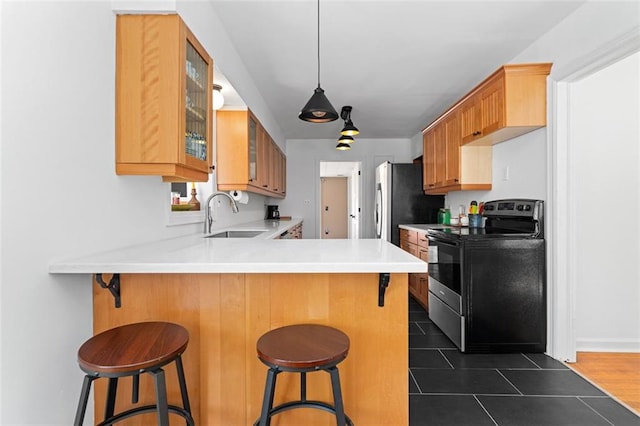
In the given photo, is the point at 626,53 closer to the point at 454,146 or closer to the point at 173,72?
the point at 454,146

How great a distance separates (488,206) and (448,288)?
103 centimetres

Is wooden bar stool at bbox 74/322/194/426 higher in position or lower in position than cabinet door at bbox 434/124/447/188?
lower

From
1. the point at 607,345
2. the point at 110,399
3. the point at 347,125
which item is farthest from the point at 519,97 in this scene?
the point at 110,399

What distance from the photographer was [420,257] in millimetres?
4004

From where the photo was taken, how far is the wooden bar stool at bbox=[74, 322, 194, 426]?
103cm

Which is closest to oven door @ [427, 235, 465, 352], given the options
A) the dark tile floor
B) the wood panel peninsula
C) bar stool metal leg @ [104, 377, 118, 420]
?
the dark tile floor

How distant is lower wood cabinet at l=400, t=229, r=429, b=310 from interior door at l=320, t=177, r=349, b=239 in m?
5.59

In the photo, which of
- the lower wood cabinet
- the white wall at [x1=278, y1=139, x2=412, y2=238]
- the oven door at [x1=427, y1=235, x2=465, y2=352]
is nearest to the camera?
the oven door at [x1=427, y1=235, x2=465, y2=352]

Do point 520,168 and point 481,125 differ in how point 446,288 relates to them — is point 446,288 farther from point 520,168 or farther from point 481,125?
point 481,125

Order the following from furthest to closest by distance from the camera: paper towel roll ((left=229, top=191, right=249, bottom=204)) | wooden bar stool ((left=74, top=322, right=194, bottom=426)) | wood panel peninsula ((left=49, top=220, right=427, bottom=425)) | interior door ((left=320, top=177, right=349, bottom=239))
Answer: interior door ((left=320, top=177, right=349, bottom=239)) < paper towel roll ((left=229, top=191, right=249, bottom=204)) < wood panel peninsula ((left=49, top=220, right=427, bottom=425)) < wooden bar stool ((left=74, top=322, right=194, bottom=426))

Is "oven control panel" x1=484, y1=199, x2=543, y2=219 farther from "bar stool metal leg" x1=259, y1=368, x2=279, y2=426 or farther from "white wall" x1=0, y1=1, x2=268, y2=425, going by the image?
"white wall" x1=0, y1=1, x2=268, y2=425

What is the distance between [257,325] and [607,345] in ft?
9.27

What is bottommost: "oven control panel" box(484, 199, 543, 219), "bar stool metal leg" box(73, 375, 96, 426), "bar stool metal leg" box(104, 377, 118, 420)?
"bar stool metal leg" box(104, 377, 118, 420)

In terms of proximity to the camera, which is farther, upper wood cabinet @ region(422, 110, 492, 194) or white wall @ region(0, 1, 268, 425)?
upper wood cabinet @ region(422, 110, 492, 194)
